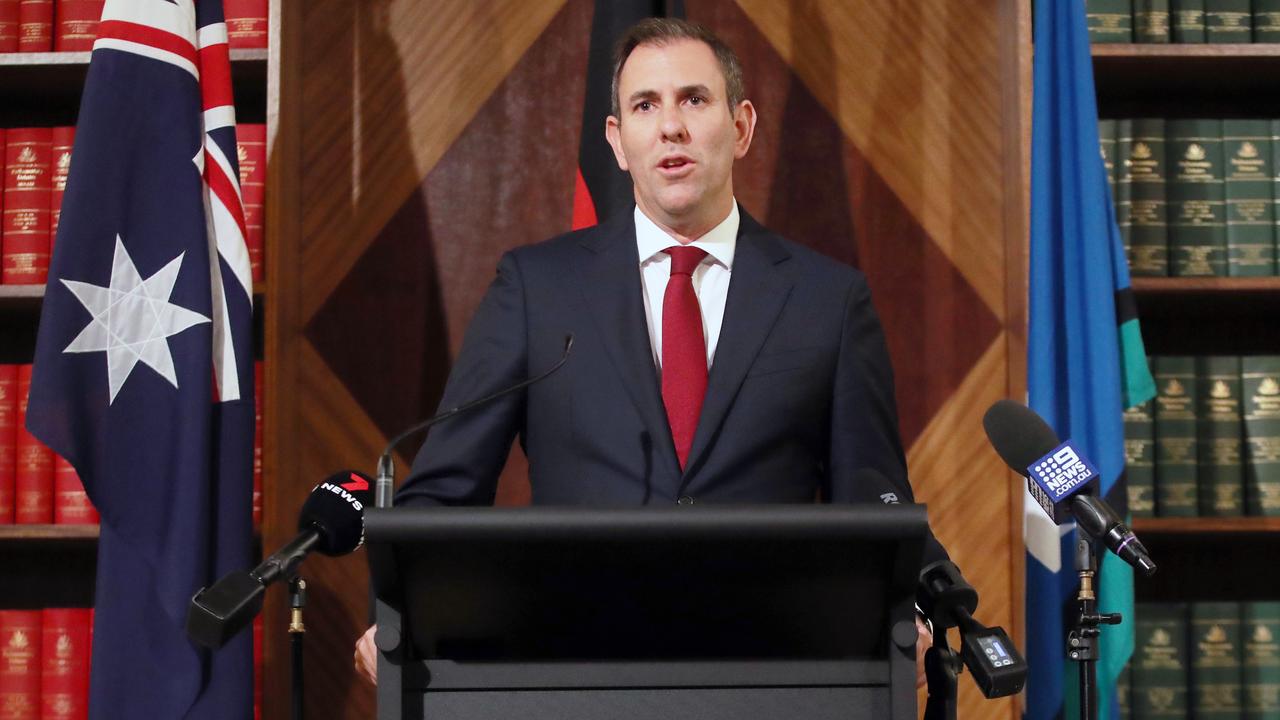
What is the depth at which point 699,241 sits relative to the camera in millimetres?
1967

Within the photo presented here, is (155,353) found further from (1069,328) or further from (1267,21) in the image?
(1267,21)

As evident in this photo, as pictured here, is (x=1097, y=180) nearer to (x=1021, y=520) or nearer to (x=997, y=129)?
(x=997, y=129)

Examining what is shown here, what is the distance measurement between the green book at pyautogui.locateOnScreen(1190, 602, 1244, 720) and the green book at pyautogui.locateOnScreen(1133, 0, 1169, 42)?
120 cm

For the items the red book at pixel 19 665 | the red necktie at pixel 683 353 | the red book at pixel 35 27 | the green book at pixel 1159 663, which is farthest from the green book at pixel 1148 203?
the red book at pixel 19 665

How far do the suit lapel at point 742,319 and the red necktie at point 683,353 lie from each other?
42 mm

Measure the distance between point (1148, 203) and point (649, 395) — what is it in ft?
4.69

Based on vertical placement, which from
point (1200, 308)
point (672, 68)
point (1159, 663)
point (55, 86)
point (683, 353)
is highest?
point (55, 86)

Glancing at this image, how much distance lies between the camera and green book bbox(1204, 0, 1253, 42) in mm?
2701

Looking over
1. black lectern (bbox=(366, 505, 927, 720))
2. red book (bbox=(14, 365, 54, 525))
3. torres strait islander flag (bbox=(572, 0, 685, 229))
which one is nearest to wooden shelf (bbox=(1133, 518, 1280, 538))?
torres strait islander flag (bbox=(572, 0, 685, 229))

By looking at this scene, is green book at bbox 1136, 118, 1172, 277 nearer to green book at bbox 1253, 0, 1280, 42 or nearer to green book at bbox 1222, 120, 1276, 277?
green book at bbox 1222, 120, 1276, 277

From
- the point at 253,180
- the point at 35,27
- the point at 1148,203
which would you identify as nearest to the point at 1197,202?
the point at 1148,203

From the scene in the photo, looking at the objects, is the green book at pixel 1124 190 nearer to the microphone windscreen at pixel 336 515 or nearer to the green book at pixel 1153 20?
the green book at pixel 1153 20

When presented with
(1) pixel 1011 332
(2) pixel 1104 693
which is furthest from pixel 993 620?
(1) pixel 1011 332

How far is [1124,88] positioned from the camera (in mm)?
2898
